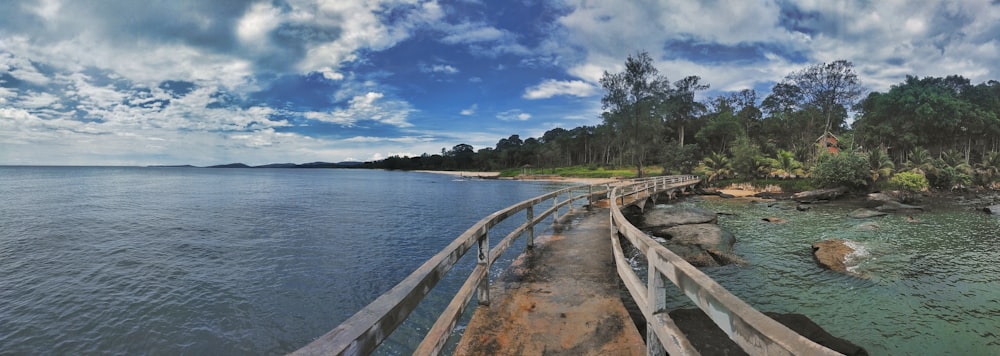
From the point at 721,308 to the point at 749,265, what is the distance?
350 inches

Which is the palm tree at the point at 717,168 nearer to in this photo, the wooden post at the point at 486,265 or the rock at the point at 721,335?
the rock at the point at 721,335

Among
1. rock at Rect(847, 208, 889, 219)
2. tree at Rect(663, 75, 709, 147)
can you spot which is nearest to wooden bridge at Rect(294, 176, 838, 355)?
rock at Rect(847, 208, 889, 219)

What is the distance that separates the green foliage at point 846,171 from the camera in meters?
28.2

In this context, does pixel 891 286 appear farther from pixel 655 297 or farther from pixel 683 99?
pixel 683 99

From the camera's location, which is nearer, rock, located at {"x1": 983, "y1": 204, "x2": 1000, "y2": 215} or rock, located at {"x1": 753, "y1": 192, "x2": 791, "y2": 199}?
rock, located at {"x1": 983, "y1": 204, "x2": 1000, "y2": 215}

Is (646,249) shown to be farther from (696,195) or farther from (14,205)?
(14,205)

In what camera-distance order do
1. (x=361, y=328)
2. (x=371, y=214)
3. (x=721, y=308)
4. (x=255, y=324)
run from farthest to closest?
(x=371, y=214) < (x=255, y=324) < (x=721, y=308) < (x=361, y=328)

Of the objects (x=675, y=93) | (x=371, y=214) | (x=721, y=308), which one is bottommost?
(x=371, y=214)

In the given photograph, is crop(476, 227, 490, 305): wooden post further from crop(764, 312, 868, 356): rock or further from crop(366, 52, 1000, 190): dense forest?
crop(366, 52, 1000, 190): dense forest

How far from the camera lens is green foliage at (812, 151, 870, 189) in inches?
1109

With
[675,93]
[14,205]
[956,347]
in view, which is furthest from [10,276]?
[675,93]

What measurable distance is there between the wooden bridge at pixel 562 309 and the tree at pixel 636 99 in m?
44.2

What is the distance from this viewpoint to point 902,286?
7949 mm

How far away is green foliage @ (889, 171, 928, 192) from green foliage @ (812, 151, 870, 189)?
7.76 feet
